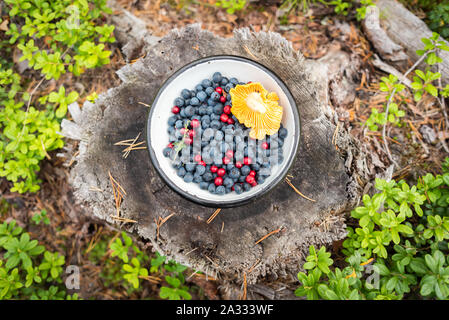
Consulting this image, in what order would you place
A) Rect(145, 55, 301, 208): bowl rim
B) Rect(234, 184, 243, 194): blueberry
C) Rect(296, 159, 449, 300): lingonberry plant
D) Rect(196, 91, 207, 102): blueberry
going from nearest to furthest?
Rect(296, 159, 449, 300): lingonberry plant
Rect(145, 55, 301, 208): bowl rim
Rect(234, 184, 243, 194): blueberry
Rect(196, 91, 207, 102): blueberry

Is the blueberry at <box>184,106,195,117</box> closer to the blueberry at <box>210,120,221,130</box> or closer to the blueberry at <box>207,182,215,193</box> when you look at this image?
the blueberry at <box>210,120,221,130</box>

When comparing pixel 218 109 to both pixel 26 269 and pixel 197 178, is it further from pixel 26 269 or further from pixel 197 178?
pixel 26 269

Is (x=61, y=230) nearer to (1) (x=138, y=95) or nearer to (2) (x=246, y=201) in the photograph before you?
(1) (x=138, y=95)

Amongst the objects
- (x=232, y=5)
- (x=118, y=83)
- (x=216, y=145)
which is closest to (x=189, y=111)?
(x=216, y=145)

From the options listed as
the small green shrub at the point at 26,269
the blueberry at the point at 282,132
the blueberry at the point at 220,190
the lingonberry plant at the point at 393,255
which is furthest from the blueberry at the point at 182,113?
the small green shrub at the point at 26,269

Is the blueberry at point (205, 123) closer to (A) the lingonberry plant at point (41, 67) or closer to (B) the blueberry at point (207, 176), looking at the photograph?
(B) the blueberry at point (207, 176)

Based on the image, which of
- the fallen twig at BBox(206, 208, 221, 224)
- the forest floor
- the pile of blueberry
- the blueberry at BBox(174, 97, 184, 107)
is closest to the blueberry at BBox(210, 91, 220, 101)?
the pile of blueberry

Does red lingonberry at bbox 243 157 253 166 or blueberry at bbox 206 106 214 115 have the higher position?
blueberry at bbox 206 106 214 115
